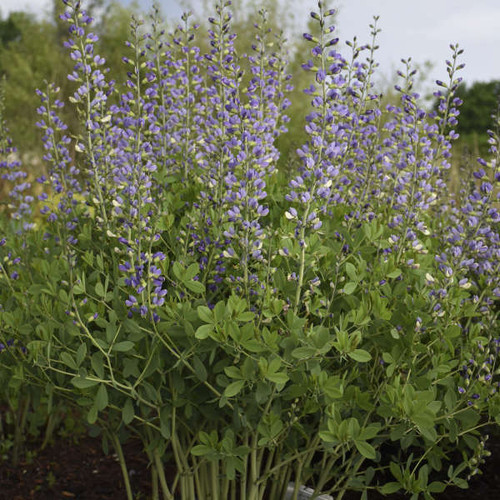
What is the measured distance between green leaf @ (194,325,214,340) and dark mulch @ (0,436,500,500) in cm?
175

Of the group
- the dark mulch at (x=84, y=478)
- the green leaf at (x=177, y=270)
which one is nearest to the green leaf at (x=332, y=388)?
the green leaf at (x=177, y=270)

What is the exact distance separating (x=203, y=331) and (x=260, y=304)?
0.32 metres

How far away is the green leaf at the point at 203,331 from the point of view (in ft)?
7.38

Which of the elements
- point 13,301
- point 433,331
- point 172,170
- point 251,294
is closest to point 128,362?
point 251,294

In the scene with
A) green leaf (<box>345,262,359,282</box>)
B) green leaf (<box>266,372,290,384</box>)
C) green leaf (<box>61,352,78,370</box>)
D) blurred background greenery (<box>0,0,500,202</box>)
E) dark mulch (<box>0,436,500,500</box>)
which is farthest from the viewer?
blurred background greenery (<box>0,0,500,202</box>)

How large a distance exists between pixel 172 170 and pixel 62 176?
640 mm

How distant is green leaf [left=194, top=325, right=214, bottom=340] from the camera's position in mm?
2250

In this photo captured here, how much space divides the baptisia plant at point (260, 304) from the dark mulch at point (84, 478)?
2.66ft

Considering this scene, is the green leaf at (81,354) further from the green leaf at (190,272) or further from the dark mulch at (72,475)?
the dark mulch at (72,475)

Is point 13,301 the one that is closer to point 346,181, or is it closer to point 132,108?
point 132,108

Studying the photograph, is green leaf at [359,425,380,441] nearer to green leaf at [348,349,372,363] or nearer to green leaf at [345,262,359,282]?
green leaf at [348,349,372,363]

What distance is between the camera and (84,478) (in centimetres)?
399

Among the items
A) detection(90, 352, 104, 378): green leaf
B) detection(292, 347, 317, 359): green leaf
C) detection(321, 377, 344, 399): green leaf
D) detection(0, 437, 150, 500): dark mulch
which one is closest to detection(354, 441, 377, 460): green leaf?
detection(321, 377, 344, 399): green leaf

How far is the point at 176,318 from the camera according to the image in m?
2.51
